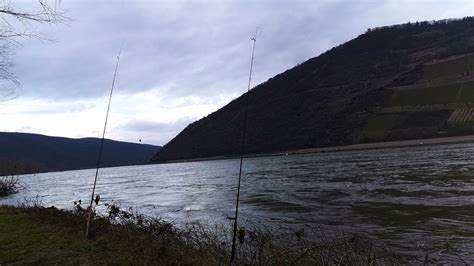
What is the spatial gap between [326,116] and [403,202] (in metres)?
113

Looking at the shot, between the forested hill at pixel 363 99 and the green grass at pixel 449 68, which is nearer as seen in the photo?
the forested hill at pixel 363 99

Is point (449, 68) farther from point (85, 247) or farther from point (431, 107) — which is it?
point (85, 247)

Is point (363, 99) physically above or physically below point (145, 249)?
above

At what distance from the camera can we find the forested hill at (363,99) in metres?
94.0

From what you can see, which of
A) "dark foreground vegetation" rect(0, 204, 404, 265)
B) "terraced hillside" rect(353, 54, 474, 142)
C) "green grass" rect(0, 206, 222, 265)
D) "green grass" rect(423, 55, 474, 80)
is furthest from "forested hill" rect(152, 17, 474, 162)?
"green grass" rect(0, 206, 222, 265)

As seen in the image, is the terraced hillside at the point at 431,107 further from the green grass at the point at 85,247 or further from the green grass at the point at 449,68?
the green grass at the point at 85,247

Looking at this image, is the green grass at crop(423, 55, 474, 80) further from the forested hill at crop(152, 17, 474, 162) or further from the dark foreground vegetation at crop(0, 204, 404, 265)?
the dark foreground vegetation at crop(0, 204, 404, 265)

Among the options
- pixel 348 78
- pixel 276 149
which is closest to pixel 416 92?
pixel 276 149

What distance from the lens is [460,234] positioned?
39.3ft

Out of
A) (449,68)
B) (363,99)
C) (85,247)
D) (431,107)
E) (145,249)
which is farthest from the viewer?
(363,99)

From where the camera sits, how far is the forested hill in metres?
94.0

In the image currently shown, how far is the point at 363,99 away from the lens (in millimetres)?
124125

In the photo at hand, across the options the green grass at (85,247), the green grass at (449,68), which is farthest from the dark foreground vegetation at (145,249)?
the green grass at (449,68)

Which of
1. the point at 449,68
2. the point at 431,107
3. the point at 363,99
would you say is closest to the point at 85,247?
the point at 431,107
